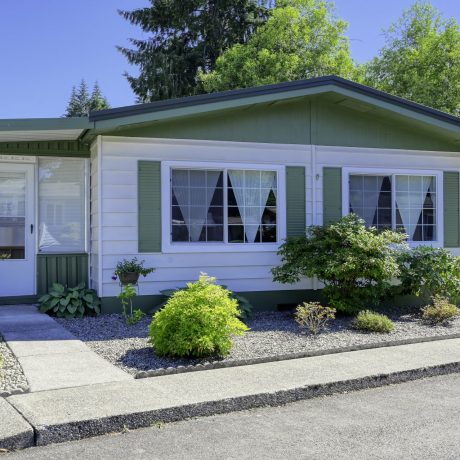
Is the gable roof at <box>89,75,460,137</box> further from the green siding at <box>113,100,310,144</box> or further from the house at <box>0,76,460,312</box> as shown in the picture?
the green siding at <box>113,100,310,144</box>

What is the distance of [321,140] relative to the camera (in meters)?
9.80

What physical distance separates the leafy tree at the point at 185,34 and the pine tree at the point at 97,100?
14.7m

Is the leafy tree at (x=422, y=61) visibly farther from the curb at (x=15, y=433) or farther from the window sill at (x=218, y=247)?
the curb at (x=15, y=433)

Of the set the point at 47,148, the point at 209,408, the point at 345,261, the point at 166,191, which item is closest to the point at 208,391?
the point at 209,408

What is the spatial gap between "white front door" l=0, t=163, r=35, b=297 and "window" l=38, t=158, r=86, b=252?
0.18 meters

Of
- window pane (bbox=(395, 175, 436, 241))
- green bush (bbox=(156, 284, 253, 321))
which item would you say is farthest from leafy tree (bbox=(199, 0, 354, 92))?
green bush (bbox=(156, 284, 253, 321))

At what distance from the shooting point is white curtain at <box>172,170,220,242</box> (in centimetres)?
902

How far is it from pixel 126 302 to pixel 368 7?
50.6 feet

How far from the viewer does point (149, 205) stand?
8.79 m

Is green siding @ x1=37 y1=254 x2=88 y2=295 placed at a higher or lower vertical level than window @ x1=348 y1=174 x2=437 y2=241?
lower

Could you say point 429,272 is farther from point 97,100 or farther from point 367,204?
point 97,100

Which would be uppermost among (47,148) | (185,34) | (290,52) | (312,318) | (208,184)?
(185,34)

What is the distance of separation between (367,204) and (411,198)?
2.95ft

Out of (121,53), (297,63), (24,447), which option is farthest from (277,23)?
(24,447)
